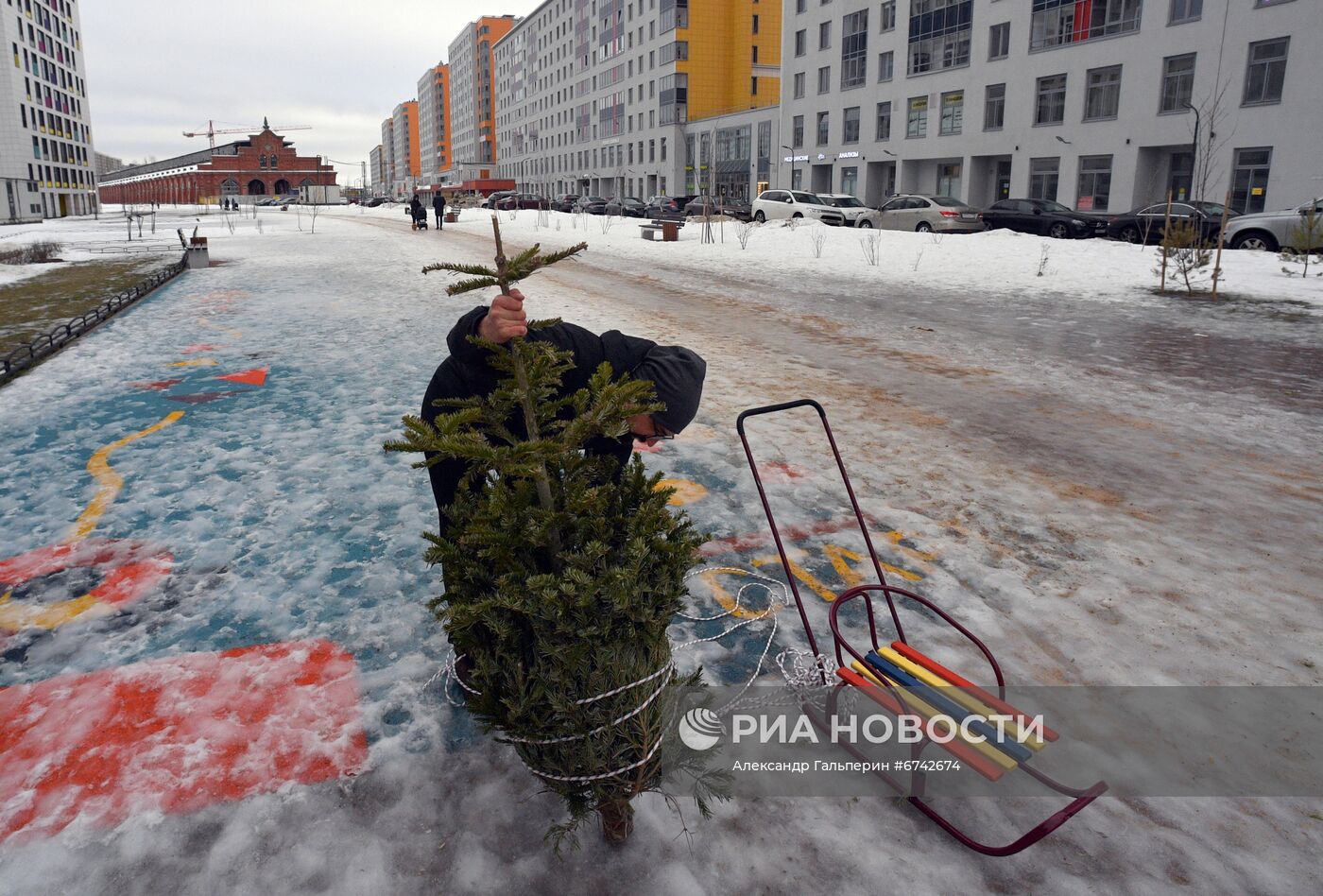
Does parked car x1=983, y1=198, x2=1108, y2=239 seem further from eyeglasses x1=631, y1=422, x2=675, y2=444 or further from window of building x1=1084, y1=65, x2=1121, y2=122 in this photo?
eyeglasses x1=631, y1=422, x2=675, y2=444

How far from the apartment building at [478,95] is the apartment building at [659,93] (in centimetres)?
3125

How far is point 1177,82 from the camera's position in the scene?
31.8 meters

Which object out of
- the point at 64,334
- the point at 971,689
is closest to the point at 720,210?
the point at 64,334

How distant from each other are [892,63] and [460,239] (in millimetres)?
29575

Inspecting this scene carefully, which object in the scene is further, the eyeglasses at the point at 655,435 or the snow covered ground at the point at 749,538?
the eyeglasses at the point at 655,435

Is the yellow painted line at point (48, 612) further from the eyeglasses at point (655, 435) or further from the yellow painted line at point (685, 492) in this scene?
the yellow painted line at point (685, 492)

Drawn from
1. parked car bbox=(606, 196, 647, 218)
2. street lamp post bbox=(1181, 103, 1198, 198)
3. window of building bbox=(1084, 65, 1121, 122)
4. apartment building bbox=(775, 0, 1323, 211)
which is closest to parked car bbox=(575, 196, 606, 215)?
parked car bbox=(606, 196, 647, 218)

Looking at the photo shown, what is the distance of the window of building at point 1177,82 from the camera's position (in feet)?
103

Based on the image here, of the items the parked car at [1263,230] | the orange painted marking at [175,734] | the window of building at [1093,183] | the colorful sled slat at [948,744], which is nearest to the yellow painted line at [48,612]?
the orange painted marking at [175,734]

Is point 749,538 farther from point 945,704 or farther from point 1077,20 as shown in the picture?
point 1077,20

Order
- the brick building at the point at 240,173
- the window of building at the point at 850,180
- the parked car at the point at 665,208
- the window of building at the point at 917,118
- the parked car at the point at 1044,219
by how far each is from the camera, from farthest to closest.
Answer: the brick building at the point at 240,173
the window of building at the point at 850,180
the parked car at the point at 665,208
the window of building at the point at 917,118
the parked car at the point at 1044,219

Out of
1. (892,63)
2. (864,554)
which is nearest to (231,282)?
(864,554)

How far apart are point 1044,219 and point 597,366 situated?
1156 inches

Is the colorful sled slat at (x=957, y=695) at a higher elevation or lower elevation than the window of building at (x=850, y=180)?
lower
